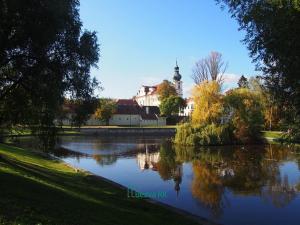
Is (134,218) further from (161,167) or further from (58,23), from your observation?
(161,167)

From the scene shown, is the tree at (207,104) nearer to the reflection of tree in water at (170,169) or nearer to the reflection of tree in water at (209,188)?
the reflection of tree in water at (170,169)

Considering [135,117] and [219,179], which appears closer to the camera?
[219,179]

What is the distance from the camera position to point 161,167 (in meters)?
34.8

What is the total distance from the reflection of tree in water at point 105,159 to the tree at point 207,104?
59.6ft

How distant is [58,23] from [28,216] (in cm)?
743

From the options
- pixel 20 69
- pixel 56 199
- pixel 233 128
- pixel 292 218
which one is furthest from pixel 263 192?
pixel 233 128

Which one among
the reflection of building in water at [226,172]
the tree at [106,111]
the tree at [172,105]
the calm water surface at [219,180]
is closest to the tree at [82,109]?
the calm water surface at [219,180]

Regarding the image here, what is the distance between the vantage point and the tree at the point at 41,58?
14281 millimetres

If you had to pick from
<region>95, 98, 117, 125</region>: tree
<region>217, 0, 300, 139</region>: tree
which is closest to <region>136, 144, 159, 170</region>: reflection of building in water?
<region>217, 0, 300, 139</region>: tree

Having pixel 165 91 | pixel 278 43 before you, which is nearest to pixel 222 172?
pixel 278 43

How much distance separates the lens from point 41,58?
50.2 feet

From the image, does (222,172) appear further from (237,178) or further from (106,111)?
(106,111)

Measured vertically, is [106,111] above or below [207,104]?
above

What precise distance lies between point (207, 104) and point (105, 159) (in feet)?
72.8
